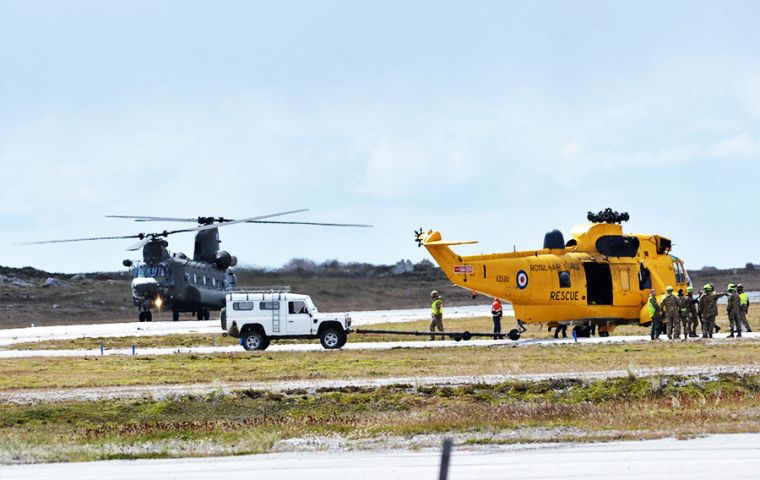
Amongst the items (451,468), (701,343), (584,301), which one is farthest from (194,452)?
(584,301)

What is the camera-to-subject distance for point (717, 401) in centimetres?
2105

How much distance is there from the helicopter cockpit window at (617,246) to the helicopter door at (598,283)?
578 mm

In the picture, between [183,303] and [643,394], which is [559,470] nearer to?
[643,394]

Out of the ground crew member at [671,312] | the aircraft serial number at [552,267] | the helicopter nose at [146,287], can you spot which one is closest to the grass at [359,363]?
the ground crew member at [671,312]

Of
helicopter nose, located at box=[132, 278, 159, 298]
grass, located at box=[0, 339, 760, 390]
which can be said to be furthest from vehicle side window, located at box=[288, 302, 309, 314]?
helicopter nose, located at box=[132, 278, 159, 298]

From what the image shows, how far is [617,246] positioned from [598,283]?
1.71 meters

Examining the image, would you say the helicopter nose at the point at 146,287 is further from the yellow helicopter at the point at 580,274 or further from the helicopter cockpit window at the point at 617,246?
the helicopter cockpit window at the point at 617,246

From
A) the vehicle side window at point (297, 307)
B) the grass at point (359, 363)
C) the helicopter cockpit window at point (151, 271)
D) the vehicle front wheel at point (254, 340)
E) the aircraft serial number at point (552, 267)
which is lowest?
the grass at point (359, 363)

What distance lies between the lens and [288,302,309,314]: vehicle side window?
123ft

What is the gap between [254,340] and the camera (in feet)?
123

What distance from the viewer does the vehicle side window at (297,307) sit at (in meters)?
37.4

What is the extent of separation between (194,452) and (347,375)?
1177 cm

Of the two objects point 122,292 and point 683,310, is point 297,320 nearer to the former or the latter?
point 683,310

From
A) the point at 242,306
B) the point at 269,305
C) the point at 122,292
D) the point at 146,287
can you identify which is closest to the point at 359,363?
the point at 269,305
